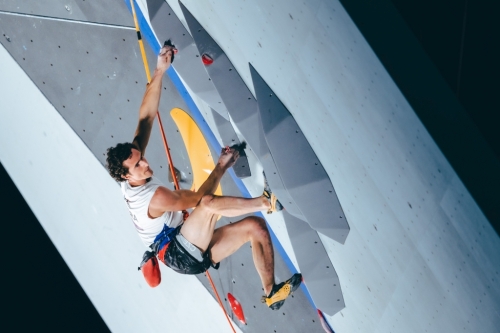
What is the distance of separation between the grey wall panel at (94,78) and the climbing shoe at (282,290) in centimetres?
74

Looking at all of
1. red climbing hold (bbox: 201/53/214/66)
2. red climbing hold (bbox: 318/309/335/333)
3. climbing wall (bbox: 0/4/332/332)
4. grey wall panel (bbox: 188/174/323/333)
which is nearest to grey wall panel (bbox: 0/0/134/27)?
climbing wall (bbox: 0/4/332/332)

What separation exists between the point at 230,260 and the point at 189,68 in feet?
3.54

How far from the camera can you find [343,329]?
1975 millimetres

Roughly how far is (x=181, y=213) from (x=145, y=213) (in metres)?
0.24

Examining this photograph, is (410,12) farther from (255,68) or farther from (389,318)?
(389,318)

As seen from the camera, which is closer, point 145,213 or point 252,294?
point 145,213

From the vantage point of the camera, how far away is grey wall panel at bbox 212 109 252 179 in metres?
1.92

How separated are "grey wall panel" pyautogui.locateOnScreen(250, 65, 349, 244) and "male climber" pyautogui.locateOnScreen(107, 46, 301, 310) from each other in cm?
21

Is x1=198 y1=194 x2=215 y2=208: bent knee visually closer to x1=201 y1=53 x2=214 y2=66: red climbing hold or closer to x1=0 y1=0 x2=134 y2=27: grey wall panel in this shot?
x1=201 y1=53 x2=214 y2=66: red climbing hold

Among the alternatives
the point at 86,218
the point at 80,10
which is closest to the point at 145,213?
the point at 86,218

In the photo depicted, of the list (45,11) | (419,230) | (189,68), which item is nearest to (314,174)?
(419,230)

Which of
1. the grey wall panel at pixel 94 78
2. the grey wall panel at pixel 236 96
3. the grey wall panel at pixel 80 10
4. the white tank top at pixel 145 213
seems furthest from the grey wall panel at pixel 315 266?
the grey wall panel at pixel 80 10

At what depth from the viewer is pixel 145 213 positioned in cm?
173

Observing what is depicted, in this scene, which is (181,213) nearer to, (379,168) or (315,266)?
(315,266)
